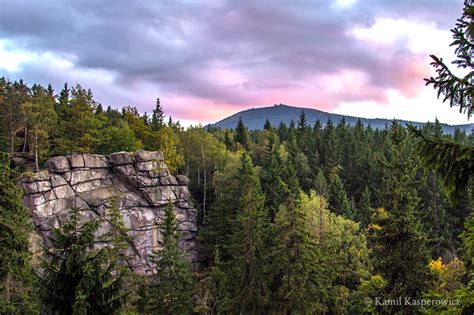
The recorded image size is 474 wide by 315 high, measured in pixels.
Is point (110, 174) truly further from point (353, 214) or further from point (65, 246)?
point (65, 246)

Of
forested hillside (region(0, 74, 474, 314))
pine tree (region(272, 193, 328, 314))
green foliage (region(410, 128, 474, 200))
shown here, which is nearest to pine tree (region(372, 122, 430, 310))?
forested hillside (region(0, 74, 474, 314))

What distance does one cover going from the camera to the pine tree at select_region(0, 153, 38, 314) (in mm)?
17812

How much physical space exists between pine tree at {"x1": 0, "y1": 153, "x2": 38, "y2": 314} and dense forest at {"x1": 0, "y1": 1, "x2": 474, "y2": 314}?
70mm

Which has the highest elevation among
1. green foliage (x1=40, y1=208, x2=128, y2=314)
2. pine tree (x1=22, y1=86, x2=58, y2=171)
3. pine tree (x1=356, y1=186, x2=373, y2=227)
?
pine tree (x1=22, y1=86, x2=58, y2=171)

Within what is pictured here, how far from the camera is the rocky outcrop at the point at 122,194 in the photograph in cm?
4500

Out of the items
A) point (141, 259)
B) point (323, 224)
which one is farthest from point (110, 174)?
point (323, 224)

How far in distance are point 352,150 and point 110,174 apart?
45082 mm

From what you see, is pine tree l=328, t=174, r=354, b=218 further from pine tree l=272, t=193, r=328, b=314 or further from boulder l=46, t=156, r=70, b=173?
boulder l=46, t=156, r=70, b=173

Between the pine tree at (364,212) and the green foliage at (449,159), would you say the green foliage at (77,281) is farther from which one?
the pine tree at (364,212)

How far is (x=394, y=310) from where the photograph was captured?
57.7 feet

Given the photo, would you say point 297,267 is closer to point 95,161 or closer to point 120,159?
point 120,159

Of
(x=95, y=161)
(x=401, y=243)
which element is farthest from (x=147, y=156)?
(x=401, y=243)

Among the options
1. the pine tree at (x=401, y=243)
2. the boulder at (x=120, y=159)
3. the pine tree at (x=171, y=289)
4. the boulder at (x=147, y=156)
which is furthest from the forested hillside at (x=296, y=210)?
the boulder at (x=147, y=156)

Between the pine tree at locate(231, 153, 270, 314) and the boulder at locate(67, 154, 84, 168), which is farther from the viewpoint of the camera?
the boulder at locate(67, 154, 84, 168)
